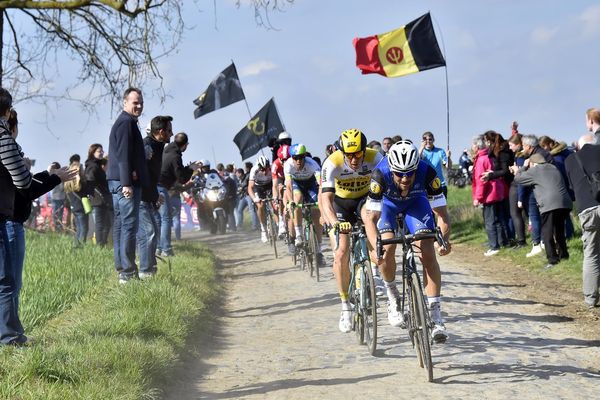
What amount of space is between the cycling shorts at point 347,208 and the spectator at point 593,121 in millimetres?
2798

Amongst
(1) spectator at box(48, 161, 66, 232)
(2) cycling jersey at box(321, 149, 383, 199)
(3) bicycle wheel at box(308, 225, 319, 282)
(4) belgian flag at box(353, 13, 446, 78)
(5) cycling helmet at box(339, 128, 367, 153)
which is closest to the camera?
(5) cycling helmet at box(339, 128, 367, 153)

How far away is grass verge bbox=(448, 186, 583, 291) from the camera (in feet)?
40.7

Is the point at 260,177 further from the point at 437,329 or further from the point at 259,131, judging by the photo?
the point at 437,329

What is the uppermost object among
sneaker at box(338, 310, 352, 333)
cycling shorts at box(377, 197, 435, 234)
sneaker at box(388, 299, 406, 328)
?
cycling shorts at box(377, 197, 435, 234)

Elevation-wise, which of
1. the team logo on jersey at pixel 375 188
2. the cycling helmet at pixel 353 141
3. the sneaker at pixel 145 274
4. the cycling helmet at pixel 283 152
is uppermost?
the cycling helmet at pixel 283 152

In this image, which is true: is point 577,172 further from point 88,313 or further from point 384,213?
point 88,313

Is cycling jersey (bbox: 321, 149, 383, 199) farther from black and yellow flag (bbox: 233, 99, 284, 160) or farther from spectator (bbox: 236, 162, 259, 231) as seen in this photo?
black and yellow flag (bbox: 233, 99, 284, 160)

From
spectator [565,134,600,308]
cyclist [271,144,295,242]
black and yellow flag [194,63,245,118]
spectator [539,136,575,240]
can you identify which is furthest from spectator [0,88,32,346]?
black and yellow flag [194,63,245,118]

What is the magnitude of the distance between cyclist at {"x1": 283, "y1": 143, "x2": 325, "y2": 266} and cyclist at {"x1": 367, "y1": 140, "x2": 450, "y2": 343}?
18.5 ft

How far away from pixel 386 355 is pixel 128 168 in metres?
4.02

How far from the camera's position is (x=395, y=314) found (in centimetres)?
767

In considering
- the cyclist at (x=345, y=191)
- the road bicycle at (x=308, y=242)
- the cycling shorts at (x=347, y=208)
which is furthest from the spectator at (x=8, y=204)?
the road bicycle at (x=308, y=242)

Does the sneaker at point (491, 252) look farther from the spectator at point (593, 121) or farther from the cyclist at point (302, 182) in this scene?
the spectator at point (593, 121)

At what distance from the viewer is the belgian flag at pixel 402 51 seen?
20203 mm
